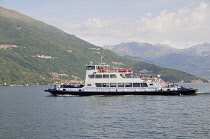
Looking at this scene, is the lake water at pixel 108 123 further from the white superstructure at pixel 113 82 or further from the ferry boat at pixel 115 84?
the white superstructure at pixel 113 82

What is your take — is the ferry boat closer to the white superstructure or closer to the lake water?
the white superstructure

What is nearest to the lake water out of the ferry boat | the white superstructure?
the ferry boat

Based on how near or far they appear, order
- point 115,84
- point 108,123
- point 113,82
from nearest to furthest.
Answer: point 108,123
point 113,82
point 115,84

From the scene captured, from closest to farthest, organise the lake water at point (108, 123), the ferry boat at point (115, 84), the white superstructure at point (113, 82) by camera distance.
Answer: the lake water at point (108, 123)
the ferry boat at point (115, 84)
the white superstructure at point (113, 82)

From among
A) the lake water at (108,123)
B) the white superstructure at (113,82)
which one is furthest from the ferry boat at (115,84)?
the lake water at (108,123)

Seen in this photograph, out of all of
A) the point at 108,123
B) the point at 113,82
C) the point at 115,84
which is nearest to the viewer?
the point at 108,123

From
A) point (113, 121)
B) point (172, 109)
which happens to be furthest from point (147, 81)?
point (113, 121)

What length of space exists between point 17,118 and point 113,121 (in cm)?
1747

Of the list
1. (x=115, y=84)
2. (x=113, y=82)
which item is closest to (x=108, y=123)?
(x=113, y=82)

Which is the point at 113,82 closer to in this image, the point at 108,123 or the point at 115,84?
the point at 115,84

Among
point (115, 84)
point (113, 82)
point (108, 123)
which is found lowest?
point (108, 123)

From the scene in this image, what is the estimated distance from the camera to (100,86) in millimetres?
90375

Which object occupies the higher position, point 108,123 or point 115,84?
point 115,84

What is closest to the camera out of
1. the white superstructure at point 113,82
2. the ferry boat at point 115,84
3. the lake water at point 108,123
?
the lake water at point 108,123
